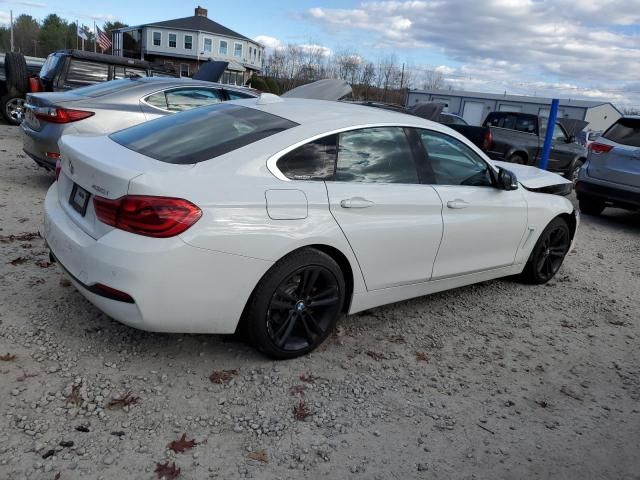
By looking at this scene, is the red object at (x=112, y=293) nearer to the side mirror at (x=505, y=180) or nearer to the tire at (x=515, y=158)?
the side mirror at (x=505, y=180)

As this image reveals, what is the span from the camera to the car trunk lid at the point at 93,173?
9.48 feet

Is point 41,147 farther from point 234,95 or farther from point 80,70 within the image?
point 80,70

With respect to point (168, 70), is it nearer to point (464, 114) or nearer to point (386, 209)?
point (386, 209)

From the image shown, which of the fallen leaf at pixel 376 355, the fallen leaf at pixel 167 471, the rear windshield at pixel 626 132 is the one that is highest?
the rear windshield at pixel 626 132

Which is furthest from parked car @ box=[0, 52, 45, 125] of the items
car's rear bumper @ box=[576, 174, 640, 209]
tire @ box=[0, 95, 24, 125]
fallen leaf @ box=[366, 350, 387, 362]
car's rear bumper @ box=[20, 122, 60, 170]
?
car's rear bumper @ box=[576, 174, 640, 209]

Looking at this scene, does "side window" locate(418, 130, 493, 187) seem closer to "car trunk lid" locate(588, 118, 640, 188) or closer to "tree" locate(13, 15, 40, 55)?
"car trunk lid" locate(588, 118, 640, 188)

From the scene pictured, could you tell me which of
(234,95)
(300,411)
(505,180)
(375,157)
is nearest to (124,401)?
(300,411)

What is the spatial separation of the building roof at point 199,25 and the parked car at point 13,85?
168 feet

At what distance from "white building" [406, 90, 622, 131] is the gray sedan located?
40825 millimetres

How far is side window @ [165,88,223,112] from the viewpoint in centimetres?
700

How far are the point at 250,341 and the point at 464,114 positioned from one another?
4957 cm

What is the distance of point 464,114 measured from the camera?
49.3 m

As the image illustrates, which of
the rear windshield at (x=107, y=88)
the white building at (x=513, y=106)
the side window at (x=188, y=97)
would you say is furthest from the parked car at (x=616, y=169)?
the white building at (x=513, y=106)

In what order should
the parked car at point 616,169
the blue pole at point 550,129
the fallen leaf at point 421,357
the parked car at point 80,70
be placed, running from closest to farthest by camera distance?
the fallen leaf at point 421,357, the parked car at point 616,169, the parked car at point 80,70, the blue pole at point 550,129
